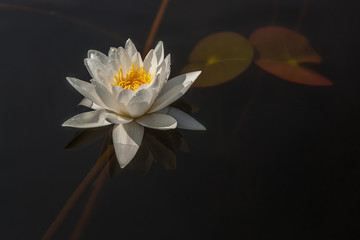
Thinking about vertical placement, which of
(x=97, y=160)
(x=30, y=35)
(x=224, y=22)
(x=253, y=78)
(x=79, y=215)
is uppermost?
(x=224, y=22)

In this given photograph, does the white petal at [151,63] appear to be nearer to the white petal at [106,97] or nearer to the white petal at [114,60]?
the white petal at [114,60]

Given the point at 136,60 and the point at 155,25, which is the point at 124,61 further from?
the point at 155,25

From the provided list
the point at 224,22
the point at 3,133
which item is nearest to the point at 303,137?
the point at 224,22

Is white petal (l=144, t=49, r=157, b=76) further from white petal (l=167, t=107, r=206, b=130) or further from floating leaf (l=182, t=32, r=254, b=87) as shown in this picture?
floating leaf (l=182, t=32, r=254, b=87)

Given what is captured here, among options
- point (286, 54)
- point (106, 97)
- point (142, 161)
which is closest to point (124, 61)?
point (106, 97)

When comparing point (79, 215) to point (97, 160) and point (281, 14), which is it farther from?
point (281, 14)

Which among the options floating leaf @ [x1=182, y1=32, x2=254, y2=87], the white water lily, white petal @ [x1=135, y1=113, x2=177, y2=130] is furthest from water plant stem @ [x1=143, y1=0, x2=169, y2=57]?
white petal @ [x1=135, y1=113, x2=177, y2=130]
